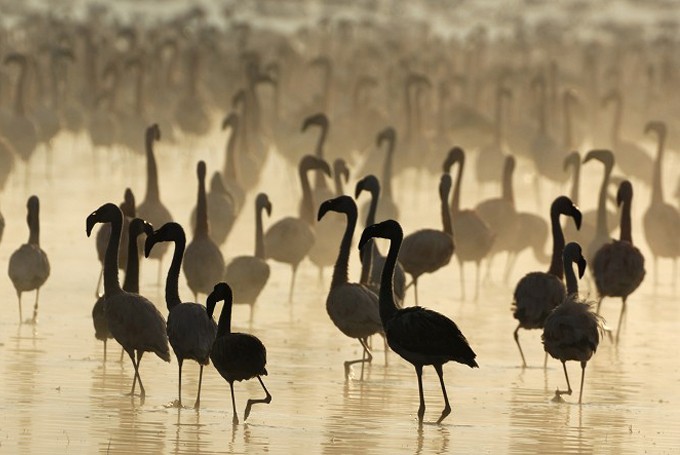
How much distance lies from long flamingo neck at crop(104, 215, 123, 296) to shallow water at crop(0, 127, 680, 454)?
692 mm

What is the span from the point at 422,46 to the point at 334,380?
3637cm

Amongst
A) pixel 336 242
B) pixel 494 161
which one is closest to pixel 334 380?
pixel 336 242

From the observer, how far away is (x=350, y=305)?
13.8m

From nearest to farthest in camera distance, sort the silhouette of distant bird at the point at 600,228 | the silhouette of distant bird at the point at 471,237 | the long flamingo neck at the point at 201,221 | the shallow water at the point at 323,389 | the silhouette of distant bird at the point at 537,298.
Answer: the shallow water at the point at 323,389 < the silhouette of distant bird at the point at 537,298 < the long flamingo neck at the point at 201,221 < the silhouette of distant bird at the point at 600,228 < the silhouette of distant bird at the point at 471,237

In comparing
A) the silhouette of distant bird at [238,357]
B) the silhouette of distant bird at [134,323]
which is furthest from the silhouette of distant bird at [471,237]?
the silhouette of distant bird at [238,357]

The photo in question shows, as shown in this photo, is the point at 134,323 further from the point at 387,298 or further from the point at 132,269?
the point at 387,298

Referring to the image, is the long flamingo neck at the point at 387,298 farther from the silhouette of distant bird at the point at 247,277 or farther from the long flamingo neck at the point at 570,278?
the silhouette of distant bird at the point at 247,277

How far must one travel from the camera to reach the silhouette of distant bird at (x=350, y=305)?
540 inches

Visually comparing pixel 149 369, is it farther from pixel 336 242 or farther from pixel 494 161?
pixel 494 161

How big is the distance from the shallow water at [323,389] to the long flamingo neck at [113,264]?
69 centimetres

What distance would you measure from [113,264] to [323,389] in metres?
1.75

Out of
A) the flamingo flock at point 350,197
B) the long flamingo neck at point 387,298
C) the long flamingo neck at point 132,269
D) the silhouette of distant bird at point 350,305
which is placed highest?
the long flamingo neck at point 387,298

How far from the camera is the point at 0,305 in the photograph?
54.6ft

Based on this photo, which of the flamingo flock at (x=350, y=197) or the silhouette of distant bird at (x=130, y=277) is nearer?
the flamingo flock at (x=350, y=197)
